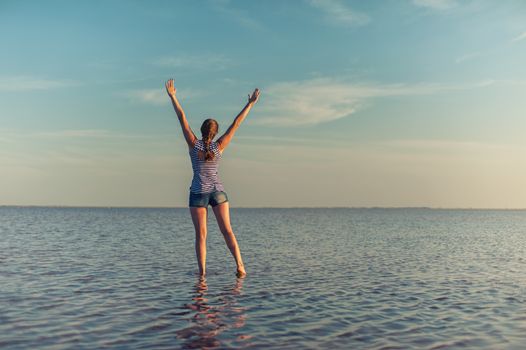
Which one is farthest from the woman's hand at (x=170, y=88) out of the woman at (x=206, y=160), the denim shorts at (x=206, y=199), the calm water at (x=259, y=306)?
the calm water at (x=259, y=306)

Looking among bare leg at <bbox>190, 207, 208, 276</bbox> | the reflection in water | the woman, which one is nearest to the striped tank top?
the woman

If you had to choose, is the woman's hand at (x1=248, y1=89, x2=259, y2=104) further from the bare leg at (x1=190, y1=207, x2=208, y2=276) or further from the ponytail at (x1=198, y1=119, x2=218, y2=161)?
the bare leg at (x1=190, y1=207, x2=208, y2=276)

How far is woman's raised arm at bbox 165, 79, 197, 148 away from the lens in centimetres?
1033

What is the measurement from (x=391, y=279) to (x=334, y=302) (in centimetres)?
410

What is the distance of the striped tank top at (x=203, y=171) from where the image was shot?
1052cm

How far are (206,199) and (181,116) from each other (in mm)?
1879

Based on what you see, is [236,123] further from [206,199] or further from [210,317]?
[210,317]

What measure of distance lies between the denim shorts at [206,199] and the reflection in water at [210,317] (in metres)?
1.87

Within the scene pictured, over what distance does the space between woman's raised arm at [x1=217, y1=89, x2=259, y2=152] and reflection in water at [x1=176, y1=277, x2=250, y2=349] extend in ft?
10.5

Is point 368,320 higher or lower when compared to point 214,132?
lower

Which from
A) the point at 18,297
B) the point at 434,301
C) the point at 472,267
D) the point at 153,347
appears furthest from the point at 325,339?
the point at 472,267

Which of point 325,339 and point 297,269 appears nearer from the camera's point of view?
point 325,339

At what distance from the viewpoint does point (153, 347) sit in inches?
238

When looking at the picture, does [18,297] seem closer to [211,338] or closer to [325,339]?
[211,338]
